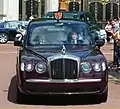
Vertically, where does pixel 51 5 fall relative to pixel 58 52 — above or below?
above

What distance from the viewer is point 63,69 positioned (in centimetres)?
930

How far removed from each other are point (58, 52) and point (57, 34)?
4.09 feet

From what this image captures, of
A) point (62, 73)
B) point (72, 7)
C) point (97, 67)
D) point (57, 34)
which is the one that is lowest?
point (62, 73)

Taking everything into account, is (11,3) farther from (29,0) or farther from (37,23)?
(37,23)

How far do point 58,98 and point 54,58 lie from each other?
4.29 feet

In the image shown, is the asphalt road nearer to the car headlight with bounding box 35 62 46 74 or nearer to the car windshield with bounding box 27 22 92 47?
the car headlight with bounding box 35 62 46 74

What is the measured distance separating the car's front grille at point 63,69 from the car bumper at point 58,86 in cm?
11

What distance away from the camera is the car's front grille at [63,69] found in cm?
930

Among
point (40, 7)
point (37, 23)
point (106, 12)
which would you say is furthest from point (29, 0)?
point (37, 23)

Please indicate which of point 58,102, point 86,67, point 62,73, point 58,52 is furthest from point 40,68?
point 58,102

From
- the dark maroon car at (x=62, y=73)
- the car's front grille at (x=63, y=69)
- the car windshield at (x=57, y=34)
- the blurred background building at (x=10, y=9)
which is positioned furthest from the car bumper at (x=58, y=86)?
the blurred background building at (x=10, y=9)

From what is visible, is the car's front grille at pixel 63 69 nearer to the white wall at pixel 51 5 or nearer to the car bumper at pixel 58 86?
the car bumper at pixel 58 86

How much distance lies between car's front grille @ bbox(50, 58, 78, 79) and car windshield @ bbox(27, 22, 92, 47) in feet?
4.10

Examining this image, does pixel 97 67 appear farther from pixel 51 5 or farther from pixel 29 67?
pixel 51 5
